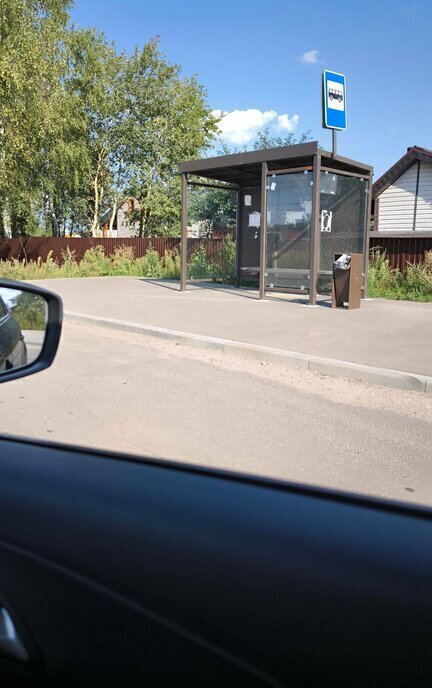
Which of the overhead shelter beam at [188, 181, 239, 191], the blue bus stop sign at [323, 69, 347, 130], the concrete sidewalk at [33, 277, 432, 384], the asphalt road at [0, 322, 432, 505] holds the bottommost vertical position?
the asphalt road at [0, 322, 432, 505]

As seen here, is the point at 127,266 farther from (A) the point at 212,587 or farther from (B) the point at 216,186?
(A) the point at 212,587

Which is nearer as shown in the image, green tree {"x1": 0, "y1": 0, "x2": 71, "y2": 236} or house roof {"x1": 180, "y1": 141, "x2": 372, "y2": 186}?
house roof {"x1": 180, "y1": 141, "x2": 372, "y2": 186}

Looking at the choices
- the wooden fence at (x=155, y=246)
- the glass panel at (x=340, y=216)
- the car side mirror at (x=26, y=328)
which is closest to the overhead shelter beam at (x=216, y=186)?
the wooden fence at (x=155, y=246)

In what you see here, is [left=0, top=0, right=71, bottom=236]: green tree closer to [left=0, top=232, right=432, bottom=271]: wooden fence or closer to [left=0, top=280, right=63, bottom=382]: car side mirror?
[left=0, top=232, right=432, bottom=271]: wooden fence

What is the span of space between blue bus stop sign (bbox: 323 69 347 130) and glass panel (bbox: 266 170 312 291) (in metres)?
1.27

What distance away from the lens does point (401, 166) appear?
2230 centimetres

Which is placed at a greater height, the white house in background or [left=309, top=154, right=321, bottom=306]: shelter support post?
the white house in background

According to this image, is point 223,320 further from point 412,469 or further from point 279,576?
point 279,576

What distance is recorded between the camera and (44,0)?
81.9ft

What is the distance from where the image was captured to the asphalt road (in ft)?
13.6

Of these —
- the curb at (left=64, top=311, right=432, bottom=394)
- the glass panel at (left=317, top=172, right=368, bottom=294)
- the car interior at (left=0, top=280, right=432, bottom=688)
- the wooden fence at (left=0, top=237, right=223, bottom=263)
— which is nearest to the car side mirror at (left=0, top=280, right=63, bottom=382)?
the car interior at (left=0, top=280, right=432, bottom=688)

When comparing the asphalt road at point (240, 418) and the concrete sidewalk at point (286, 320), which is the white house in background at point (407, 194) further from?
the asphalt road at point (240, 418)

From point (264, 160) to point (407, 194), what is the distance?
12.0 meters

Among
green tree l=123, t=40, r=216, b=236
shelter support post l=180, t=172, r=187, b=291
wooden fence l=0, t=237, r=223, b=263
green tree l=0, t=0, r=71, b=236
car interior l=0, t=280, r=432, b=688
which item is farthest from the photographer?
green tree l=123, t=40, r=216, b=236
